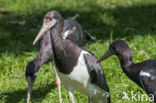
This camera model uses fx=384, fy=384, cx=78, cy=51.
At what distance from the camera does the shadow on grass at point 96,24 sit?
845cm

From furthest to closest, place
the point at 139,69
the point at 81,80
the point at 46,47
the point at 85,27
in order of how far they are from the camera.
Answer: the point at 85,27
the point at 46,47
the point at 81,80
the point at 139,69

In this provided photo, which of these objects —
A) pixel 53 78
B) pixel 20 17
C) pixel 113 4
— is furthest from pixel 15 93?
pixel 113 4

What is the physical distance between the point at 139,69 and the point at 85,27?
15.8 ft

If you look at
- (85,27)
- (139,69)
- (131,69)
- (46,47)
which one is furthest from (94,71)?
(85,27)

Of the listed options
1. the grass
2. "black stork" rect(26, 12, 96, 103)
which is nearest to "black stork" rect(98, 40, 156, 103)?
the grass

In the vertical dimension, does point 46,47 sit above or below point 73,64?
below

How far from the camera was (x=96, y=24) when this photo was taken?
9484 mm

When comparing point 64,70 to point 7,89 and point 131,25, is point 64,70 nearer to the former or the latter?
point 7,89

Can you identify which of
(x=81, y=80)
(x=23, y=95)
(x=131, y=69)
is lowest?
(x=23, y=95)

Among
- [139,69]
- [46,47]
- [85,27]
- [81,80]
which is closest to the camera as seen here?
[139,69]

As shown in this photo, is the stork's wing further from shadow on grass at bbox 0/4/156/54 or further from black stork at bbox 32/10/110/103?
shadow on grass at bbox 0/4/156/54

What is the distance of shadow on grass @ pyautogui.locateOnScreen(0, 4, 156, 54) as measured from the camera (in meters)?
8.45

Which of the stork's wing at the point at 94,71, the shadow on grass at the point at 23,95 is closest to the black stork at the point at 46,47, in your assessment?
the shadow on grass at the point at 23,95

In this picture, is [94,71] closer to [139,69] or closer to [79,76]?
[79,76]
